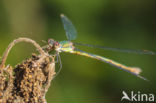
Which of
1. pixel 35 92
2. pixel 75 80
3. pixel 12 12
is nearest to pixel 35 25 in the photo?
pixel 12 12

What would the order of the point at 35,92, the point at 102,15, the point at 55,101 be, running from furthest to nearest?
the point at 102,15, the point at 55,101, the point at 35,92

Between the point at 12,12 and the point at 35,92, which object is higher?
the point at 12,12

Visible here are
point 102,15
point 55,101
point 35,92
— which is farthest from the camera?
point 102,15

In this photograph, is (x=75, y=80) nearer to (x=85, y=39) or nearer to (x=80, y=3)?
(x=85, y=39)

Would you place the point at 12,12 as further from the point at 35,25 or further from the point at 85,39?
the point at 85,39

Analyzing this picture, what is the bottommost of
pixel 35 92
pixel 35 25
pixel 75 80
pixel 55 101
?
pixel 35 92

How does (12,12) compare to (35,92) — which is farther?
(12,12)
